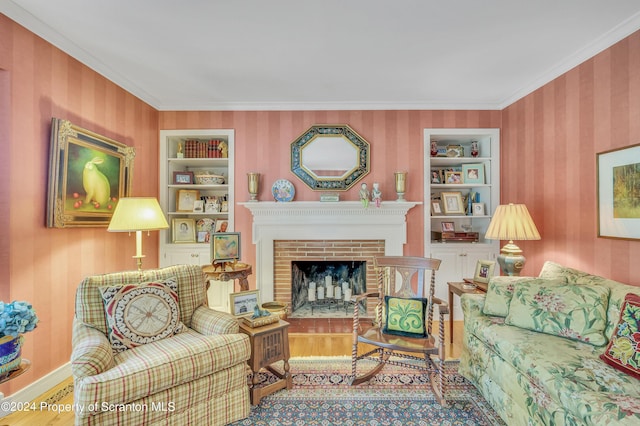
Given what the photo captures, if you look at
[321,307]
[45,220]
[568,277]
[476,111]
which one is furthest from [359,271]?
[45,220]

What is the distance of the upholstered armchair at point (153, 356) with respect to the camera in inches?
58.1

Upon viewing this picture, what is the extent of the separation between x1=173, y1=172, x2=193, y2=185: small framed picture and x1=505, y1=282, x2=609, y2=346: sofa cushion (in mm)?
3534

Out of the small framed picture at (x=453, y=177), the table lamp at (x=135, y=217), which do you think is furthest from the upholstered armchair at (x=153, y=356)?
the small framed picture at (x=453, y=177)

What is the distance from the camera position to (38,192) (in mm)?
2090

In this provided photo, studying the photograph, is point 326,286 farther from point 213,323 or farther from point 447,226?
point 213,323

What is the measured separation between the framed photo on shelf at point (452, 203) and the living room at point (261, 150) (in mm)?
343

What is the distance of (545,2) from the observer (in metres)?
1.83

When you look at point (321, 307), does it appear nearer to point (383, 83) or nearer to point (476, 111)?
point (383, 83)

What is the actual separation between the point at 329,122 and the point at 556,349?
294cm

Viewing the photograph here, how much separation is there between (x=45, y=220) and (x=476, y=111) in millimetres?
4342

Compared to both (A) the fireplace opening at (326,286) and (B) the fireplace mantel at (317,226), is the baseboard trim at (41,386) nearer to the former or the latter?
(B) the fireplace mantel at (317,226)

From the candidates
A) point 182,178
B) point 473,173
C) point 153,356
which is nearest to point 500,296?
point 473,173

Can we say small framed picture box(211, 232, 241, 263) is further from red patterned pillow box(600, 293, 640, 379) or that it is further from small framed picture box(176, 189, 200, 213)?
red patterned pillow box(600, 293, 640, 379)

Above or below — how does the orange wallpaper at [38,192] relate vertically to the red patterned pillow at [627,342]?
above
